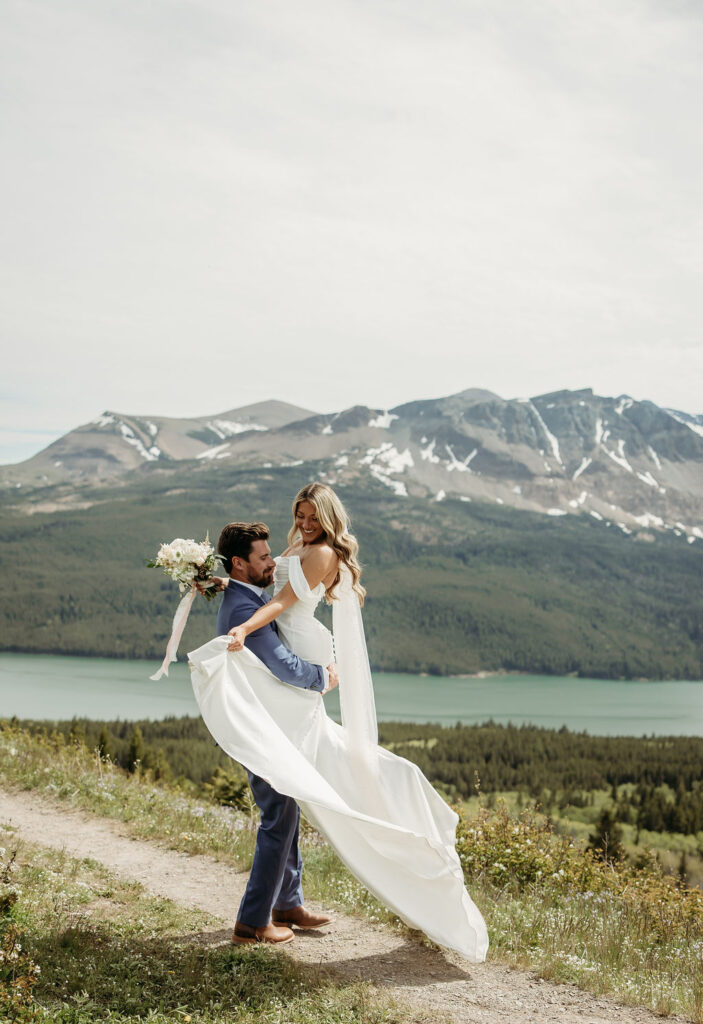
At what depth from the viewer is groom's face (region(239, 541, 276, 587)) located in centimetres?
561

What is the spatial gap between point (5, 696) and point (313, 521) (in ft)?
365

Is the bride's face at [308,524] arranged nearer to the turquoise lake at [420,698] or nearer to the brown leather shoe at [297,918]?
the brown leather shoe at [297,918]

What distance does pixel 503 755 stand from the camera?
8638cm

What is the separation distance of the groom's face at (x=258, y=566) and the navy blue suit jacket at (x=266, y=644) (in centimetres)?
10

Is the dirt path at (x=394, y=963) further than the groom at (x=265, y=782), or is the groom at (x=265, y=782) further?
the groom at (x=265, y=782)

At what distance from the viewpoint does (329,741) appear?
5.64m

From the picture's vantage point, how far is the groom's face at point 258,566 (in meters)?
5.61

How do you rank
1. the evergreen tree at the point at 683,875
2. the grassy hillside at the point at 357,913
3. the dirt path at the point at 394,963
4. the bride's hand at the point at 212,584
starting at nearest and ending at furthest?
the grassy hillside at the point at 357,913 < the dirt path at the point at 394,963 < the bride's hand at the point at 212,584 < the evergreen tree at the point at 683,875

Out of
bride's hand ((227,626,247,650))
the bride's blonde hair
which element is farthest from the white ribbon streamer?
the bride's blonde hair

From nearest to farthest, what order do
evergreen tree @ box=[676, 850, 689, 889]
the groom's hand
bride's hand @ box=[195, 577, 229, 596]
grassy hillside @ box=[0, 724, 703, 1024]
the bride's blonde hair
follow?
1. grassy hillside @ box=[0, 724, 703, 1024]
2. the bride's blonde hair
3. bride's hand @ box=[195, 577, 229, 596]
4. the groom's hand
5. evergreen tree @ box=[676, 850, 689, 889]

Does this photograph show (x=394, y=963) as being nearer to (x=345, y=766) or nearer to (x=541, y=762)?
(x=345, y=766)

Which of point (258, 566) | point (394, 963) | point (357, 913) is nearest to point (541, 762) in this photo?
point (357, 913)

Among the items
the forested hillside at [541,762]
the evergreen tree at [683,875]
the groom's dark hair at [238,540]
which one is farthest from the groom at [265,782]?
the forested hillside at [541,762]

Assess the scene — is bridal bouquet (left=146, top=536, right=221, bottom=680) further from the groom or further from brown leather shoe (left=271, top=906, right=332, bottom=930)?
brown leather shoe (left=271, top=906, right=332, bottom=930)
